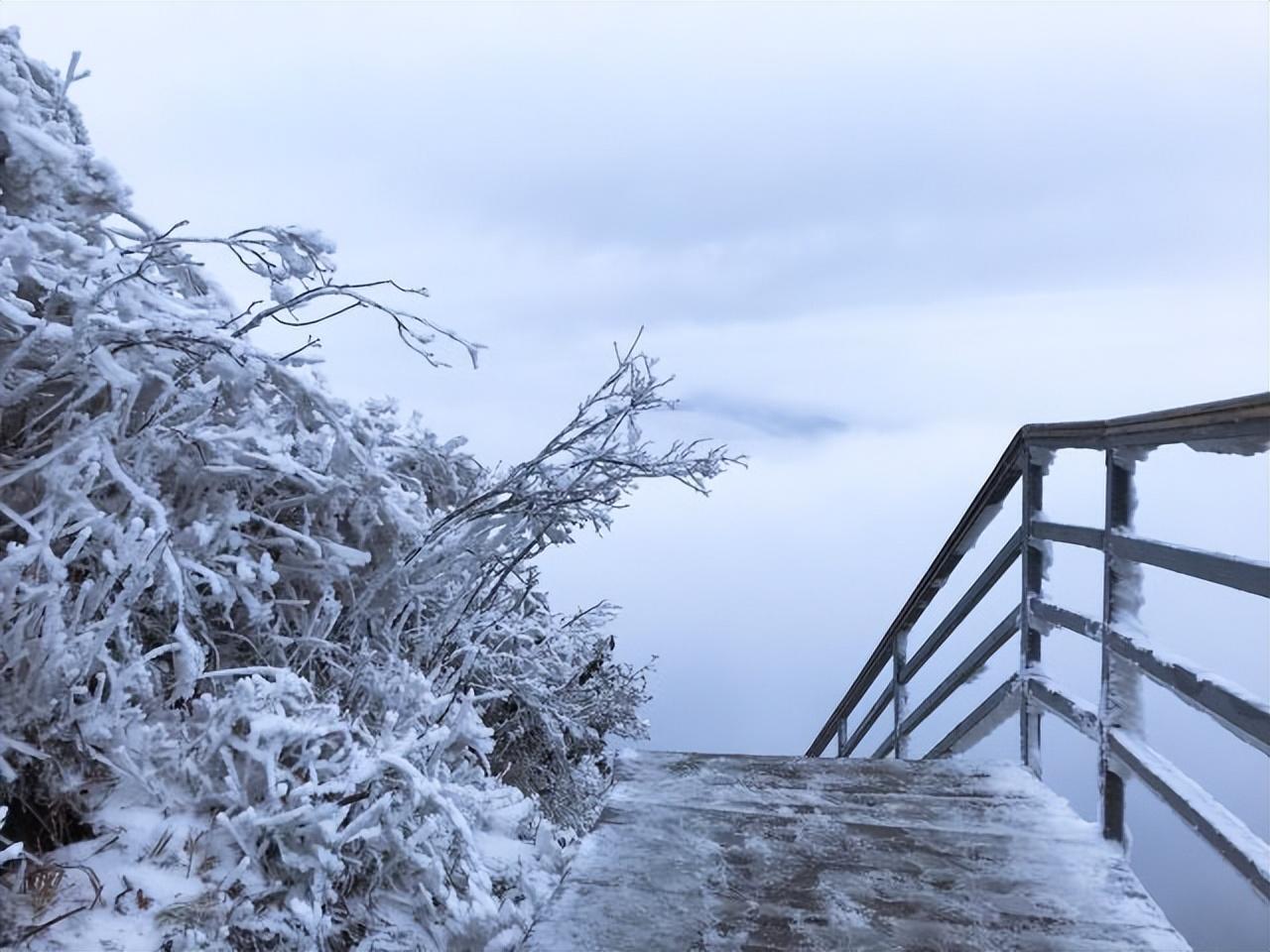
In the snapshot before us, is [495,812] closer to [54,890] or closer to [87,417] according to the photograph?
[54,890]

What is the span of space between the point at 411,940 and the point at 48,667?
42.2 inches

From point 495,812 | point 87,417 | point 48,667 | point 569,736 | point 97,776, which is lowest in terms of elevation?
point 569,736

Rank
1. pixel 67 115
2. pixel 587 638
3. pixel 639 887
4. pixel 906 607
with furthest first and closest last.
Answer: pixel 587 638 < pixel 906 607 < pixel 67 115 < pixel 639 887

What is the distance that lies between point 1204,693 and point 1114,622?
675 millimetres

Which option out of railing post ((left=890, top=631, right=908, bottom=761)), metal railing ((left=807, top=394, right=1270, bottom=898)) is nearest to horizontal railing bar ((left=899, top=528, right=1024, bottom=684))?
metal railing ((left=807, top=394, right=1270, bottom=898))

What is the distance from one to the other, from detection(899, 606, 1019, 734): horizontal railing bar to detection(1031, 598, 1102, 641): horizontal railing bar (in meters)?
0.14

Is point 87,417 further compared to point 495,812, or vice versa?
point 495,812

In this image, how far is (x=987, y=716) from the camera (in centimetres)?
→ 400

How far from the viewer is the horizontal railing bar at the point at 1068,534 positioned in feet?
10.2

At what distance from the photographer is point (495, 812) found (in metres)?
3.14

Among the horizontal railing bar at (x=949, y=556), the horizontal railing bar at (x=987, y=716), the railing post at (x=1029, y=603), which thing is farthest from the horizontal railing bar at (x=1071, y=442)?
the horizontal railing bar at (x=987, y=716)

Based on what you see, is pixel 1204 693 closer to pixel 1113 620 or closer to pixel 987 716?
pixel 1113 620

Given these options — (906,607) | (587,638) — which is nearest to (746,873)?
(906,607)

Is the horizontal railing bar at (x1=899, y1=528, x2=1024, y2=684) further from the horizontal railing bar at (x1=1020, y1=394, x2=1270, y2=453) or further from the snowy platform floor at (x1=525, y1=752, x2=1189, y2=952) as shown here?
the snowy platform floor at (x1=525, y1=752, x2=1189, y2=952)
